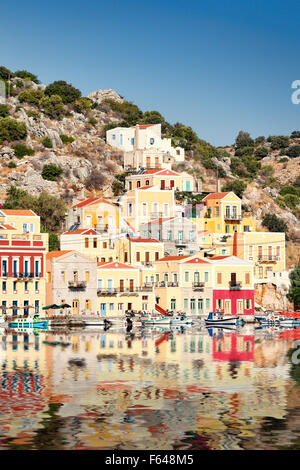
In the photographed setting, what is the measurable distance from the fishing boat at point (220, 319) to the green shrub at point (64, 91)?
80187mm

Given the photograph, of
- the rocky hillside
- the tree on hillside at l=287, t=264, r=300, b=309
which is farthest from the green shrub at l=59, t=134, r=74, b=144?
the tree on hillside at l=287, t=264, r=300, b=309

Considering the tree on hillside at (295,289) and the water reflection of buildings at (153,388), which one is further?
the tree on hillside at (295,289)

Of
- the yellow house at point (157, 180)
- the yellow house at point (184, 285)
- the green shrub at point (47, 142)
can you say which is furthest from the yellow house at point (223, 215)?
the green shrub at point (47, 142)

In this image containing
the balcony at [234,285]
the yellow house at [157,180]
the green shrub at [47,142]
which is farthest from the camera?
the green shrub at [47,142]

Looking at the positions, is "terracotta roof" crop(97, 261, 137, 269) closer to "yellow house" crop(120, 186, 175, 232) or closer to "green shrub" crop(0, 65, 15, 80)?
"yellow house" crop(120, 186, 175, 232)

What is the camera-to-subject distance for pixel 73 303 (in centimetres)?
9350

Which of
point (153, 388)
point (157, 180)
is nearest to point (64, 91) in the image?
point (157, 180)

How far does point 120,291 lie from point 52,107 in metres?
66.5

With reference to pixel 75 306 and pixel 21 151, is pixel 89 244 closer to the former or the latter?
pixel 75 306

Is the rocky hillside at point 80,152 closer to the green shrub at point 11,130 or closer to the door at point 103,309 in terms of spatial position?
the green shrub at point 11,130

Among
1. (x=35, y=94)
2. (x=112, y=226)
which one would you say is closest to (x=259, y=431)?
(x=112, y=226)

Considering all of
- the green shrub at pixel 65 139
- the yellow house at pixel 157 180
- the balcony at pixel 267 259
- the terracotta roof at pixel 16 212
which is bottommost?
the balcony at pixel 267 259

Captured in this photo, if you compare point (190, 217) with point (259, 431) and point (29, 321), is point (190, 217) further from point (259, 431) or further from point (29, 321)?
point (259, 431)

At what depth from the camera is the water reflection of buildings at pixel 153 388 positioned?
33250 millimetres
